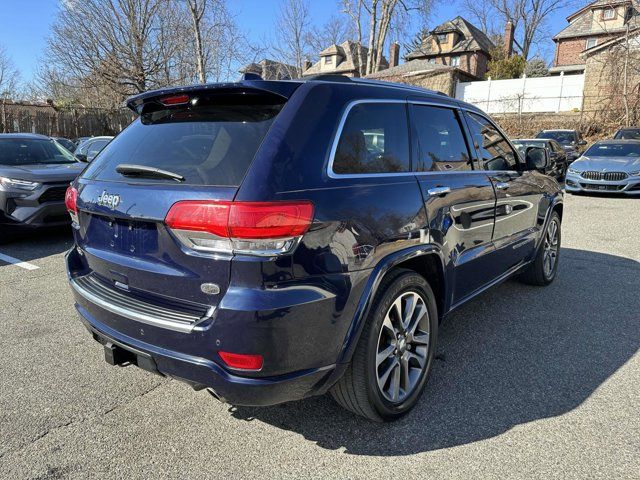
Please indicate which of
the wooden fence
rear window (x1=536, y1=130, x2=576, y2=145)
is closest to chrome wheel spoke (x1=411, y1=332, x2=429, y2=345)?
rear window (x1=536, y1=130, x2=576, y2=145)

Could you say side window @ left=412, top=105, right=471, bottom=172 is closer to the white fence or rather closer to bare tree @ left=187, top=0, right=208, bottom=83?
bare tree @ left=187, top=0, right=208, bottom=83

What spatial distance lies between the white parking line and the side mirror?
5.60 metres

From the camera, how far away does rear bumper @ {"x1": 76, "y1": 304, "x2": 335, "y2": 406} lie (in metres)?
2.08

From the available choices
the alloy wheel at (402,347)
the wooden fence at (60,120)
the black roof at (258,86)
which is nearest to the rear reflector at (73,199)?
the black roof at (258,86)

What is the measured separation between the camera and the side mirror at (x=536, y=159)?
436 cm

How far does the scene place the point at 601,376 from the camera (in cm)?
321

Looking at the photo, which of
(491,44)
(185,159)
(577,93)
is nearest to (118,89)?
(185,159)

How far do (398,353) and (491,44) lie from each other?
55975 mm

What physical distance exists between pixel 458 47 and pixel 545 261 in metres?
49.5

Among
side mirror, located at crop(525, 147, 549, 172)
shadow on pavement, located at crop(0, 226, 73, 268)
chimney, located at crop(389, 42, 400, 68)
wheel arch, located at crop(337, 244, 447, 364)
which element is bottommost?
shadow on pavement, located at crop(0, 226, 73, 268)

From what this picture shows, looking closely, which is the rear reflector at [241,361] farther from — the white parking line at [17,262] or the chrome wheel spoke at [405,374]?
the white parking line at [17,262]

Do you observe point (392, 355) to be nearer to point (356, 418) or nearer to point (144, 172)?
point (356, 418)

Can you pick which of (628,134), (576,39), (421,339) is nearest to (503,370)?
(421,339)

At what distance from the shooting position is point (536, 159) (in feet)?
14.4
